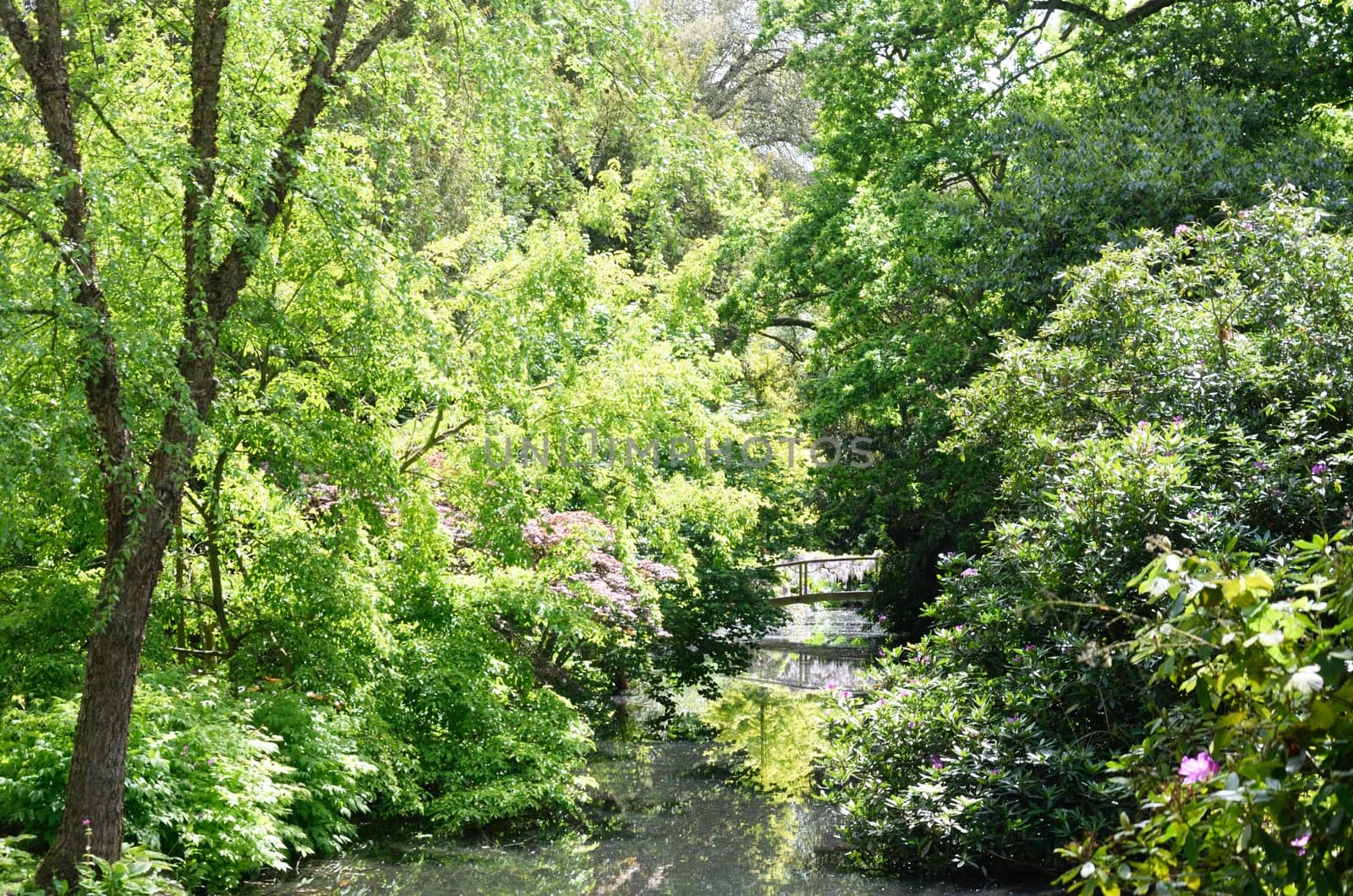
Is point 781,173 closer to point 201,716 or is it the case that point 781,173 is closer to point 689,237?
point 689,237

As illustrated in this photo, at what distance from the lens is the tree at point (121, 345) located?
4887mm

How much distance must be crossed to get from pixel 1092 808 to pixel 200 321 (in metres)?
4.87

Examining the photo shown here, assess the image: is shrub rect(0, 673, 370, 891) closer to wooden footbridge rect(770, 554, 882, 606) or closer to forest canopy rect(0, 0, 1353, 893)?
forest canopy rect(0, 0, 1353, 893)

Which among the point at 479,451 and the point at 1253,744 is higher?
the point at 479,451

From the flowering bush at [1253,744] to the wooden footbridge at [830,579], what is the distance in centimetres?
1521

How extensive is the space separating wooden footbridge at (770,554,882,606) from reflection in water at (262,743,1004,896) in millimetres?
8982

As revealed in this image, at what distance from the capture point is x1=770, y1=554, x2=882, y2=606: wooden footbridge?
18734mm

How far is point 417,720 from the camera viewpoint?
8.09 metres

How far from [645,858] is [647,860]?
0.06m

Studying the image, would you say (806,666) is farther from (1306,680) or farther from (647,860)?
(1306,680)

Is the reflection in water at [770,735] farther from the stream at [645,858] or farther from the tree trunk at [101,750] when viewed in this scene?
the tree trunk at [101,750]

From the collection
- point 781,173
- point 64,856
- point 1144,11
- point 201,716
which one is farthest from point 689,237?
point 64,856

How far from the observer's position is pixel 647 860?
725 centimetres

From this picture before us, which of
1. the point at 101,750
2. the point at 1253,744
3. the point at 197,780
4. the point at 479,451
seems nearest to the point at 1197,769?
the point at 1253,744
